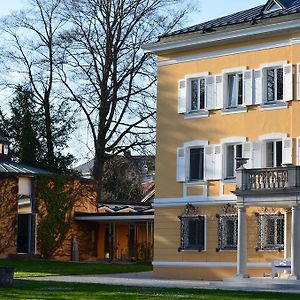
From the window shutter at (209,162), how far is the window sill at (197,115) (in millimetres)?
1235

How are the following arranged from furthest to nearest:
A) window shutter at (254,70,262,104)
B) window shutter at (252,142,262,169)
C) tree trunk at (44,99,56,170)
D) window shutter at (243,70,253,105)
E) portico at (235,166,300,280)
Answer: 1. tree trunk at (44,99,56,170)
2. window shutter at (243,70,253,105)
3. window shutter at (254,70,262,104)
4. window shutter at (252,142,262,169)
5. portico at (235,166,300,280)

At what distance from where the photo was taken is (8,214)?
4794 centimetres

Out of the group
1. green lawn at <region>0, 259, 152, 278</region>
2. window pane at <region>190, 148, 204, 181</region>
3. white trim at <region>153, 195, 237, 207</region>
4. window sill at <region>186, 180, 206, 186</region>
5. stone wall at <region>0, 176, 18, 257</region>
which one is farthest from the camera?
stone wall at <region>0, 176, 18, 257</region>

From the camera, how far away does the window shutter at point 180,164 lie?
37.8 meters

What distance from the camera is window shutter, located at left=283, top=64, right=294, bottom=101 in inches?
1367

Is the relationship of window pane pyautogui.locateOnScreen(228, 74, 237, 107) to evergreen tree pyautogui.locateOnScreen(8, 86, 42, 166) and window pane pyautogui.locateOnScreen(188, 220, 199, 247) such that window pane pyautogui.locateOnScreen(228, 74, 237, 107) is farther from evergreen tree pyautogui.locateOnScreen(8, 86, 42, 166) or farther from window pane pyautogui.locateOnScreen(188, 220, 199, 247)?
evergreen tree pyautogui.locateOnScreen(8, 86, 42, 166)

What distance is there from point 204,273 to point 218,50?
841 cm

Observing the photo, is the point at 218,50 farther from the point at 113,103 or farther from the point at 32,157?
the point at 32,157

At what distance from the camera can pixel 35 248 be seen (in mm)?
48719

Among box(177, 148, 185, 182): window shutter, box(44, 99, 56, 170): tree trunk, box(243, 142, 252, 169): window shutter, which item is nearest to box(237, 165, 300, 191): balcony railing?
box(243, 142, 252, 169): window shutter

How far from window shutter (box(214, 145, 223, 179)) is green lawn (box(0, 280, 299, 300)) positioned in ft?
29.9

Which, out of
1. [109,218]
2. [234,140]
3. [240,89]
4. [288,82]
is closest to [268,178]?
[234,140]

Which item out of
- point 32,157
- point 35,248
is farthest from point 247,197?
point 32,157

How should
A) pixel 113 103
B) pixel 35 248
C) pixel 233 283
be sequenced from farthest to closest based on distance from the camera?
1. pixel 113 103
2. pixel 35 248
3. pixel 233 283
